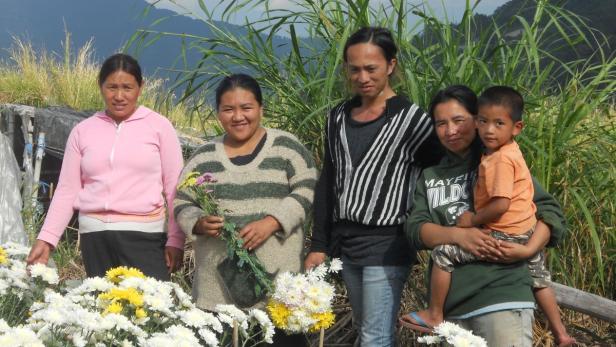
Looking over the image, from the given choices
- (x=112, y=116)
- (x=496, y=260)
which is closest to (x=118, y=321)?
(x=496, y=260)

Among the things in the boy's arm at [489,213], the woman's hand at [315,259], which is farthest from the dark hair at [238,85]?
the boy's arm at [489,213]

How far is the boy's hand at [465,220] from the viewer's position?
258 centimetres

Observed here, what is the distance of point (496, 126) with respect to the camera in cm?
253

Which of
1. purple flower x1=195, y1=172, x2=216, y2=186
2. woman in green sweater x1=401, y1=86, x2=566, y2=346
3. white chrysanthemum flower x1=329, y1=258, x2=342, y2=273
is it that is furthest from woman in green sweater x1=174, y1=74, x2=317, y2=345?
woman in green sweater x1=401, y1=86, x2=566, y2=346

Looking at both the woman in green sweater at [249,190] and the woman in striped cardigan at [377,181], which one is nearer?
the woman in striped cardigan at [377,181]

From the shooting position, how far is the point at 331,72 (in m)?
3.81

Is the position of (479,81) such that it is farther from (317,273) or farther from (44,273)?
(44,273)

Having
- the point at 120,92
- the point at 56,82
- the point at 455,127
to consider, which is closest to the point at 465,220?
the point at 455,127

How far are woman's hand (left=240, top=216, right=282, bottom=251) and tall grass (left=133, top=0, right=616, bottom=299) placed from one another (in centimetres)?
89

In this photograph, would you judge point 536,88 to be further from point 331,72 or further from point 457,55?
point 331,72

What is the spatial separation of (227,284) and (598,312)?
62.0 inches

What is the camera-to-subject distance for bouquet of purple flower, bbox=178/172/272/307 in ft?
9.30

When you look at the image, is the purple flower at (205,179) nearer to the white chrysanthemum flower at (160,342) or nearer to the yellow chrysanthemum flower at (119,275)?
the yellow chrysanthemum flower at (119,275)

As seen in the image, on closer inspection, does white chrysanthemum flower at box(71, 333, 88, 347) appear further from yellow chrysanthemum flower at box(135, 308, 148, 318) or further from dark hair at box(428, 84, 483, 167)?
dark hair at box(428, 84, 483, 167)
